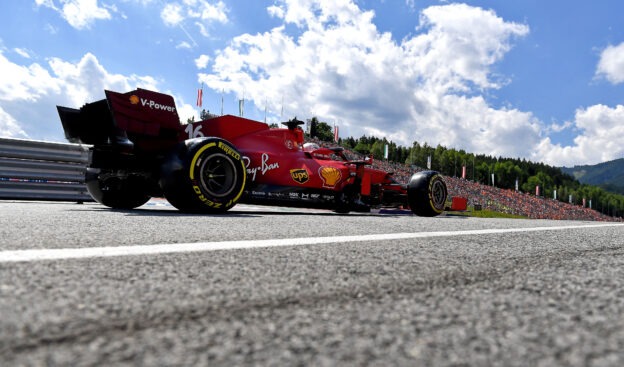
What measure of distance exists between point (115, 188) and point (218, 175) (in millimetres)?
1936

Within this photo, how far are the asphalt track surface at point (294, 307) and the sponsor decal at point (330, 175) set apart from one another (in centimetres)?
543

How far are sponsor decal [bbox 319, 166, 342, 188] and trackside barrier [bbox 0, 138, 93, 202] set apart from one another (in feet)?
16.2

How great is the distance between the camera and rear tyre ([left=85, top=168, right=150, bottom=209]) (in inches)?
239

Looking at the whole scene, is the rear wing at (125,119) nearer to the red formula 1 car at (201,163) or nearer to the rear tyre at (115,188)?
the red formula 1 car at (201,163)

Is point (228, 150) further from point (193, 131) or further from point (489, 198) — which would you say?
point (489, 198)

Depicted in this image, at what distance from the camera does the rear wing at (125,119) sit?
512cm

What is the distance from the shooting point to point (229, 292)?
3.72 feet

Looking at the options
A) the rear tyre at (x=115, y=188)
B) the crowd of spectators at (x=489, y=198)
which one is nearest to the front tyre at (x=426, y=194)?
the rear tyre at (x=115, y=188)

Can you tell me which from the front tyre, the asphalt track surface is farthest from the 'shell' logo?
the asphalt track surface

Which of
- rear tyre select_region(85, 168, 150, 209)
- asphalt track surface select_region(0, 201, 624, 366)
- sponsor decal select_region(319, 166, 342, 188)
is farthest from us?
sponsor decal select_region(319, 166, 342, 188)

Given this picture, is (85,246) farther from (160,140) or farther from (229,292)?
(160,140)

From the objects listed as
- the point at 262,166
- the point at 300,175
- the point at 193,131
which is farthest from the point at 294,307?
the point at 300,175

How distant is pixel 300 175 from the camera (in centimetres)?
689

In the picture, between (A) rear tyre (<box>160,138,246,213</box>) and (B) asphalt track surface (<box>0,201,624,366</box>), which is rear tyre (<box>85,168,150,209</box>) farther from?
(B) asphalt track surface (<box>0,201,624,366</box>)
